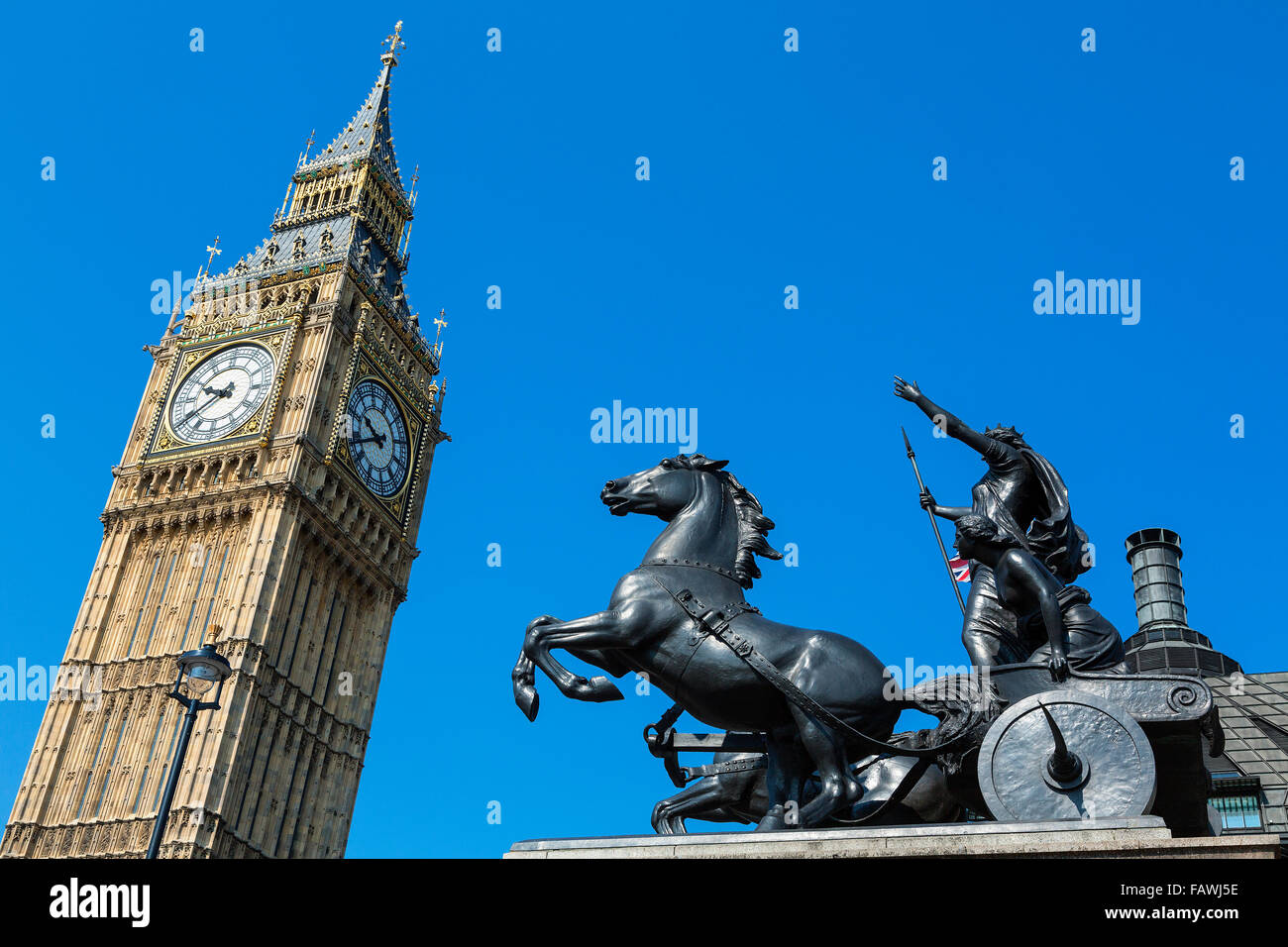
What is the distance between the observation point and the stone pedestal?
27.9 ft

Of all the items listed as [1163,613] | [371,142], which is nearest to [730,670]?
[1163,613]

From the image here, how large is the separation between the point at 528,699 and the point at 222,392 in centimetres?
5326

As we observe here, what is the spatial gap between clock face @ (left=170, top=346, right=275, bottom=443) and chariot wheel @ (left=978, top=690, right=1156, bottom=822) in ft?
173

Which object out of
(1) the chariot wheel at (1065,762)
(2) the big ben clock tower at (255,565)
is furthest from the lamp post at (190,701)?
(2) the big ben clock tower at (255,565)

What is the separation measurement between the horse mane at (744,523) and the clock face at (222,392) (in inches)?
1975

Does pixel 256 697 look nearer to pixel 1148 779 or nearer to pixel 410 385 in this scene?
pixel 410 385

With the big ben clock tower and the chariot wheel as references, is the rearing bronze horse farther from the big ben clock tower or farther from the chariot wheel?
the big ben clock tower

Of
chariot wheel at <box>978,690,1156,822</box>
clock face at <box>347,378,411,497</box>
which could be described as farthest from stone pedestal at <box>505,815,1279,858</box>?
clock face at <box>347,378,411,497</box>

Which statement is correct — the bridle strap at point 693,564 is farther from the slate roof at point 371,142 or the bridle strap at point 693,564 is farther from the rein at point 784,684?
the slate roof at point 371,142

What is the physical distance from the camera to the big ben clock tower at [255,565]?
53.0m

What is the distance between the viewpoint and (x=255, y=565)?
55.8 meters

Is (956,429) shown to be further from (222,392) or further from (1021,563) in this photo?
(222,392)
